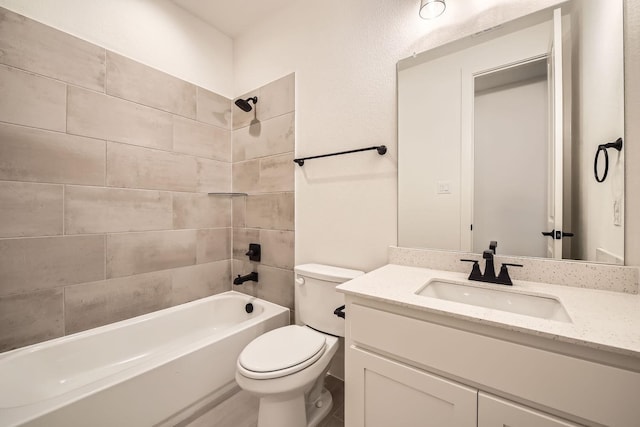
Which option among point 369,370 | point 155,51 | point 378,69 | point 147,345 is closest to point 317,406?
point 369,370

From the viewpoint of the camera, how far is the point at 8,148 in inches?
51.1

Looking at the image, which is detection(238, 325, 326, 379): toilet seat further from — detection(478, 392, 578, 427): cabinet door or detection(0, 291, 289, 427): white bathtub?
detection(478, 392, 578, 427): cabinet door

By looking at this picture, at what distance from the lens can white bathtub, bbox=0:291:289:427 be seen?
3.41ft

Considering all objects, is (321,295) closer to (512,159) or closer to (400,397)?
(400,397)

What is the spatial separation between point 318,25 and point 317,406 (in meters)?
2.39

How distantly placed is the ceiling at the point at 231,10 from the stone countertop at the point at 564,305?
2088 millimetres

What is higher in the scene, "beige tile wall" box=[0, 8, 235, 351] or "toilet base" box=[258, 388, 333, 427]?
"beige tile wall" box=[0, 8, 235, 351]

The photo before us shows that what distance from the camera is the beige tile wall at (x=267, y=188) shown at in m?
1.93

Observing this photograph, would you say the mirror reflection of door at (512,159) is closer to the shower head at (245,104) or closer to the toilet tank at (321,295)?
the toilet tank at (321,295)

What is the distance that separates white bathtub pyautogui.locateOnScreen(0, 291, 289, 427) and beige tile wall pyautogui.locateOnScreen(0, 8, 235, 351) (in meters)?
0.12

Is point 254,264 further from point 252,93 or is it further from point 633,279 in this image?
point 633,279

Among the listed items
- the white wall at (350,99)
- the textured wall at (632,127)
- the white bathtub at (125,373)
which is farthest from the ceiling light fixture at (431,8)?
the white bathtub at (125,373)

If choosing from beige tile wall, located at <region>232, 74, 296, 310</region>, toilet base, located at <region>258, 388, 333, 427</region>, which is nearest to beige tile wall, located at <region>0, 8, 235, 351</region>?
beige tile wall, located at <region>232, 74, 296, 310</region>

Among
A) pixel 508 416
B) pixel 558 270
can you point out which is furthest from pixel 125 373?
pixel 558 270
